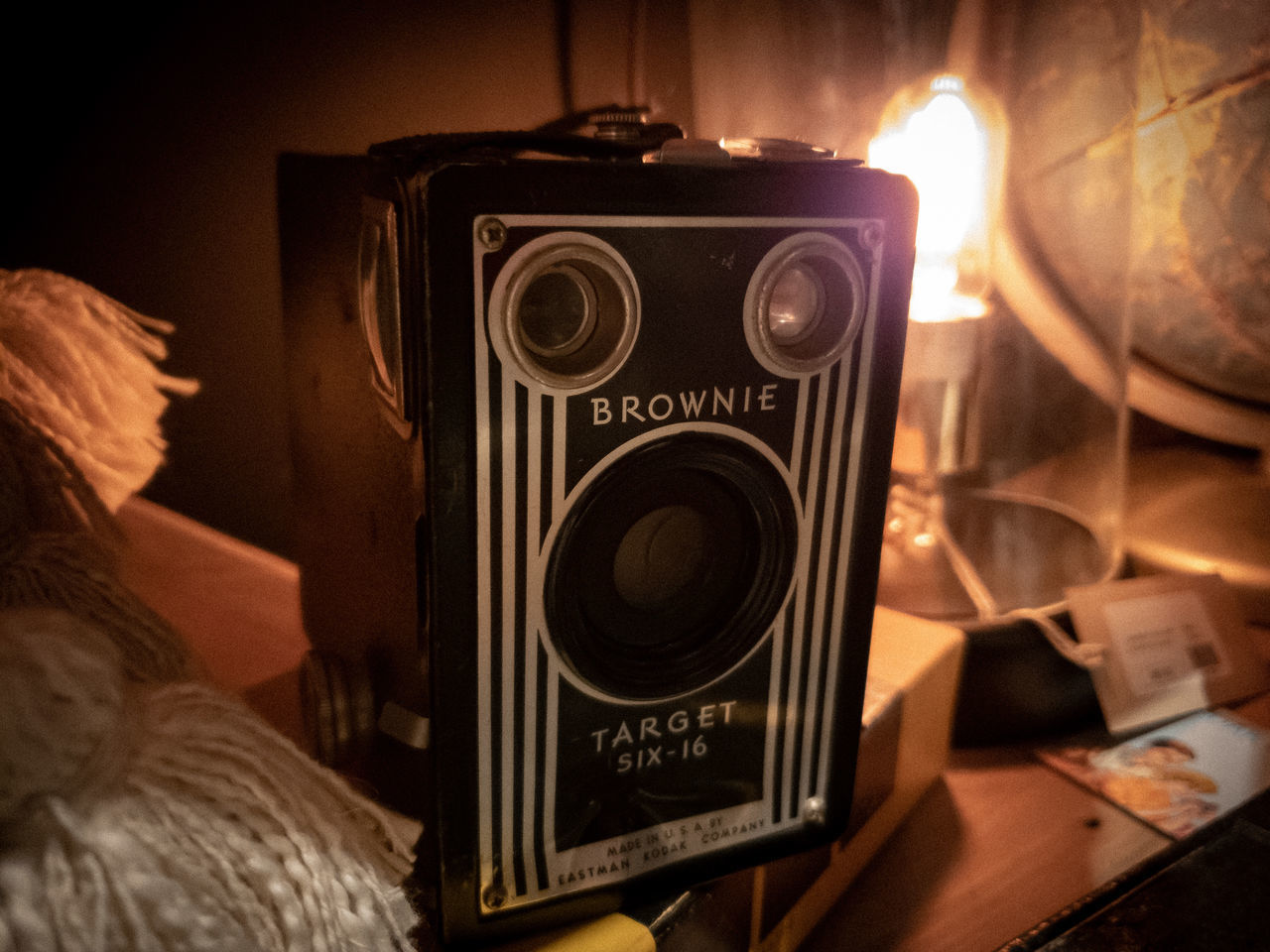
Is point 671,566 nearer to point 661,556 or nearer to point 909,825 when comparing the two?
point 661,556

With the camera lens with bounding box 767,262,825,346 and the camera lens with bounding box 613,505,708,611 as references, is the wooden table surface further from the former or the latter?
the camera lens with bounding box 767,262,825,346

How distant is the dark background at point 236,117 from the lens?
478mm

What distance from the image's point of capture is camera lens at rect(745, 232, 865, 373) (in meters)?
0.41

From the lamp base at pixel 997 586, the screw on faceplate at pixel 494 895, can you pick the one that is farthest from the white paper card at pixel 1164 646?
the screw on faceplate at pixel 494 895

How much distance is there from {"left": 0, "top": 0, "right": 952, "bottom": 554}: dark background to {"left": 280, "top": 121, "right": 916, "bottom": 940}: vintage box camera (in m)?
0.07

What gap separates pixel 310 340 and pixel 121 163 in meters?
0.13

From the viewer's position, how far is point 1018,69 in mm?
861

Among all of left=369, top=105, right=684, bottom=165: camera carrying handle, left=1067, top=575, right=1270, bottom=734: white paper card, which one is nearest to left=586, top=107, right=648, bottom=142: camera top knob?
left=369, top=105, right=684, bottom=165: camera carrying handle

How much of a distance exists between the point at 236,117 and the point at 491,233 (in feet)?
0.89

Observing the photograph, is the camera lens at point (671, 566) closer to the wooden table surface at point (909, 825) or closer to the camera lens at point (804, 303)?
the camera lens at point (804, 303)

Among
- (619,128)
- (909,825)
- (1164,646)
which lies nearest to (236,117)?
(619,128)

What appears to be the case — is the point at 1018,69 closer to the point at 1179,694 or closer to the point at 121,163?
the point at 1179,694

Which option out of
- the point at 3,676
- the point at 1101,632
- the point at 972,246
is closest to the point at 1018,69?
the point at 972,246

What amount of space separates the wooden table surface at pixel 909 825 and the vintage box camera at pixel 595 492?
0.27ft
